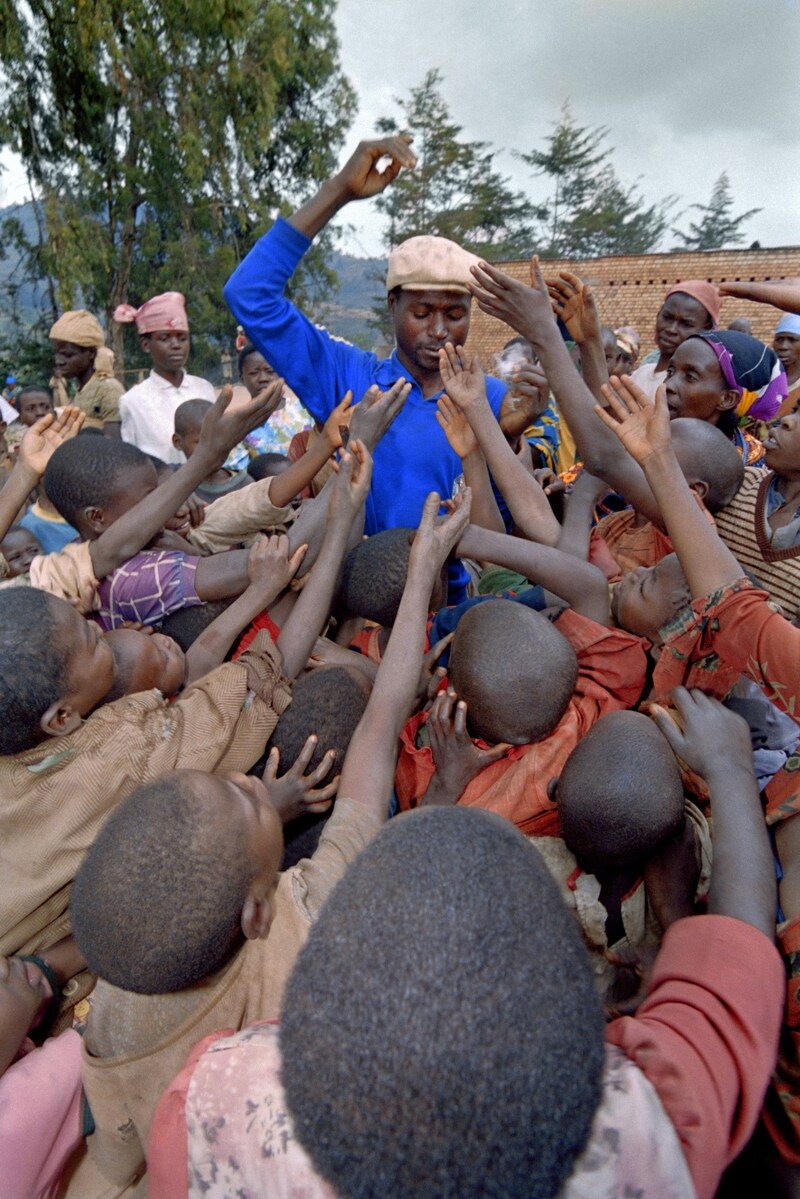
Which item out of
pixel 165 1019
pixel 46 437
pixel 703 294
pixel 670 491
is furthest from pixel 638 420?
pixel 703 294

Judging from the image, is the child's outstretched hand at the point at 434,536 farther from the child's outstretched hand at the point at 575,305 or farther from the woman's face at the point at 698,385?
the woman's face at the point at 698,385

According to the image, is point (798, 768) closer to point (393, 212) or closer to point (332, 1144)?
point (332, 1144)

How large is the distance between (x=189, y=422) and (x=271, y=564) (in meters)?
2.23

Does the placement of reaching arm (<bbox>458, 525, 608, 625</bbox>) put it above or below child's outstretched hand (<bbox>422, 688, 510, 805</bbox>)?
above

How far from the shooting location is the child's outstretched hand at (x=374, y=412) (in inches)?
88.8

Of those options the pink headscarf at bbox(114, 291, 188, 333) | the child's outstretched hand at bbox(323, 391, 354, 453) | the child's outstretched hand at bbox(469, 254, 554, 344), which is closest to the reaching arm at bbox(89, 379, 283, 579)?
the child's outstretched hand at bbox(323, 391, 354, 453)

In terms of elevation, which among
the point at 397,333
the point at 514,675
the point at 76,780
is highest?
the point at 397,333

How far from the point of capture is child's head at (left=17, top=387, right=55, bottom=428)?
247 inches

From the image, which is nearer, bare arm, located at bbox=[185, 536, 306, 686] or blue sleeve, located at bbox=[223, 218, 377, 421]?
bare arm, located at bbox=[185, 536, 306, 686]

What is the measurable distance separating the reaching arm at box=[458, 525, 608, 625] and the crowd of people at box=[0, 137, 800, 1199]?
0.01 m

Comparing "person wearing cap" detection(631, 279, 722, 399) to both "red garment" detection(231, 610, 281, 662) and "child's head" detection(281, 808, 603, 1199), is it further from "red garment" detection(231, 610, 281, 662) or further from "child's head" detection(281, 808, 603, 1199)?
"child's head" detection(281, 808, 603, 1199)

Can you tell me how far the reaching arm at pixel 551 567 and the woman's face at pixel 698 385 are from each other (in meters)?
1.00

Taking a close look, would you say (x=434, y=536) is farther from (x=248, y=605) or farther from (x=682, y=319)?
(x=682, y=319)

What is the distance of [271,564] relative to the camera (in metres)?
2.13
